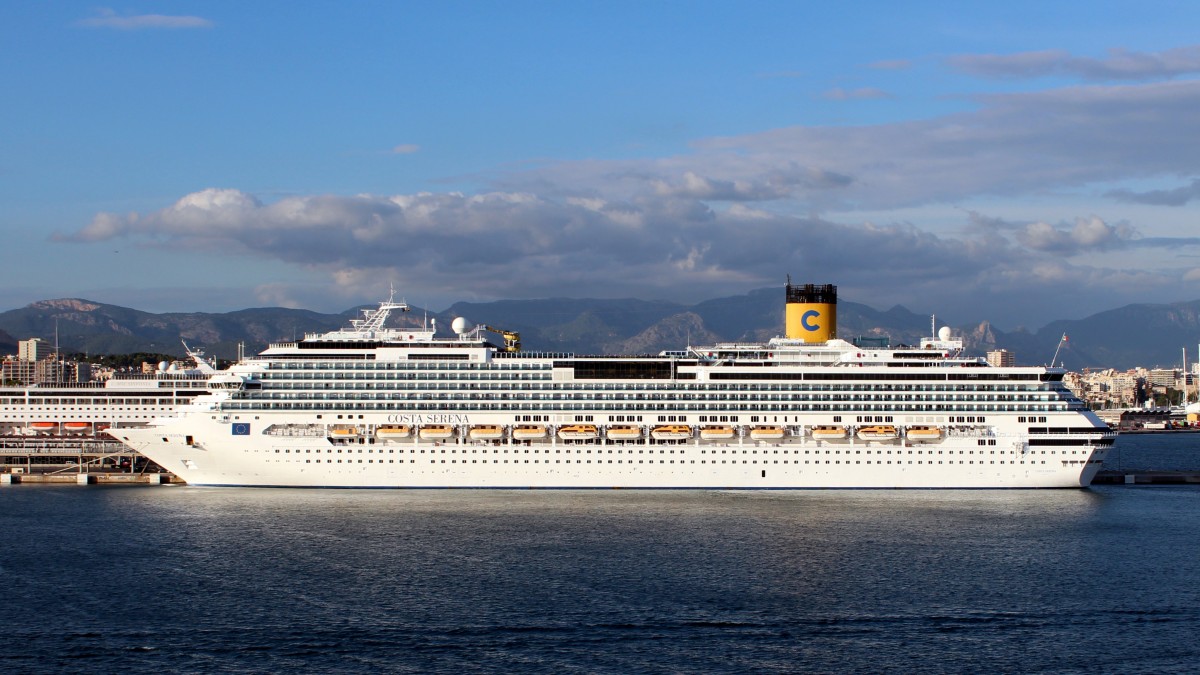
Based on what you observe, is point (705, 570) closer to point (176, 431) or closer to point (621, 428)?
point (621, 428)

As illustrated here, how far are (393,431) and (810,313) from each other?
2212 centimetres

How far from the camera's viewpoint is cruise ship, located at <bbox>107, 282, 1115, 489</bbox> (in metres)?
53.9

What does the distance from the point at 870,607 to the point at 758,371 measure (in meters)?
23.4

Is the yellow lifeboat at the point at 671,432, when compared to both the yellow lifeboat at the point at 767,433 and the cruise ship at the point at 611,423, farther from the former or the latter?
the yellow lifeboat at the point at 767,433

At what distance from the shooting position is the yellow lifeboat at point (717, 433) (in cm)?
5453

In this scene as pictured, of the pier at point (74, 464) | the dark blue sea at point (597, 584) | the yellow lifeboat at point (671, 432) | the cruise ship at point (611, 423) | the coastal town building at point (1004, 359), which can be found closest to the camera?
the dark blue sea at point (597, 584)

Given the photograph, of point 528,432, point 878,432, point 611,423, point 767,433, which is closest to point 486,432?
point 528,432

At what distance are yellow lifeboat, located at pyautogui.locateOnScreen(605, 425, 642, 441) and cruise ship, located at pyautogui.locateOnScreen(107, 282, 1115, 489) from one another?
0.26ft

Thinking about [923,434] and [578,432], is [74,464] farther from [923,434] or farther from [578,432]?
[923,434]

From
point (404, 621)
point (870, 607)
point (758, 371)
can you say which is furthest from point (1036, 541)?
point (404, 621)

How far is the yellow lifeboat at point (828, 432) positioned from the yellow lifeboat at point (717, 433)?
12.4 ft

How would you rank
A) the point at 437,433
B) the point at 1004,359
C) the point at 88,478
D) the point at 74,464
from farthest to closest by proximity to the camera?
1. the point at 1004,359
2. the point at 74,464
3. the point at 88,478
4. the point at 437,433

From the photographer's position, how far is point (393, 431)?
5425 centimetres

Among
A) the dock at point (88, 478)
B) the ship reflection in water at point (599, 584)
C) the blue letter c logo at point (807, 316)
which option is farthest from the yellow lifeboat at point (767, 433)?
the dock at point (88, 478)
